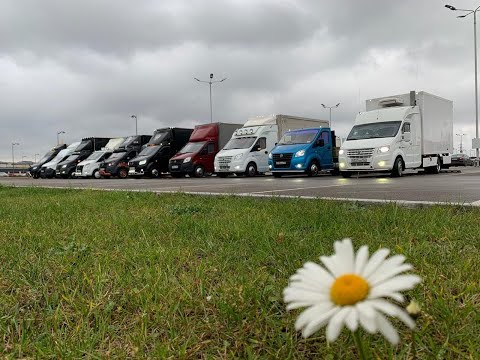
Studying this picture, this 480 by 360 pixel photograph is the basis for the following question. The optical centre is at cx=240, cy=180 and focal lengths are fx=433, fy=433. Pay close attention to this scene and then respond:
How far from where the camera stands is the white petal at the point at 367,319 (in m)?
0.69

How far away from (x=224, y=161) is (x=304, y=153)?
4713 millimetres

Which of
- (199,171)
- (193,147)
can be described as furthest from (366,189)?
(193,147)

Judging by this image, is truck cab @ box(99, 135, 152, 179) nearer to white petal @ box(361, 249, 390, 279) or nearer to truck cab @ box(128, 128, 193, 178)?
truck cab @ box(128, 128, 193, 178)

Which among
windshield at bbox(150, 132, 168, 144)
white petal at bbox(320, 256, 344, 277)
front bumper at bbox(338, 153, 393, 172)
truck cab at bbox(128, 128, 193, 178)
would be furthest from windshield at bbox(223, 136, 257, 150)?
white petal at bbox(320, 256, 344, 277)

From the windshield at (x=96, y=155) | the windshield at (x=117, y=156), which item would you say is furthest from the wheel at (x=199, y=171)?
the windshield at (x=96, y=155)

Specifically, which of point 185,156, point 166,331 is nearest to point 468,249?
point 166,331

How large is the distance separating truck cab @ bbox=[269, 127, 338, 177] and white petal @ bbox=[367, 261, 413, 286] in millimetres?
19310

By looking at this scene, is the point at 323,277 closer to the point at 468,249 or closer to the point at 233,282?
the point at 233,282

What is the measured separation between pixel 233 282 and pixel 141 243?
1306mm

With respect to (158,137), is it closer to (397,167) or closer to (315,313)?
(397,167)

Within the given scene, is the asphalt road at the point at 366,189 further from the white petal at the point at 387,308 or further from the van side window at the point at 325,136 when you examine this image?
the van side window at the point at 325,136

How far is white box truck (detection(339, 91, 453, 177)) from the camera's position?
16.5 metres

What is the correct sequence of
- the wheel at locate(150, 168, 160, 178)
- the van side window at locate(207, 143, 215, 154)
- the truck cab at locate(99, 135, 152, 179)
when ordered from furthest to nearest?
the truck cab at locate(99, 135, 152, 179), the wheel at locate(150, 168, 160, 178), the van side window at locate(207, 143, 215, 154)

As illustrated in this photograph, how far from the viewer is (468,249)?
2.93 m
